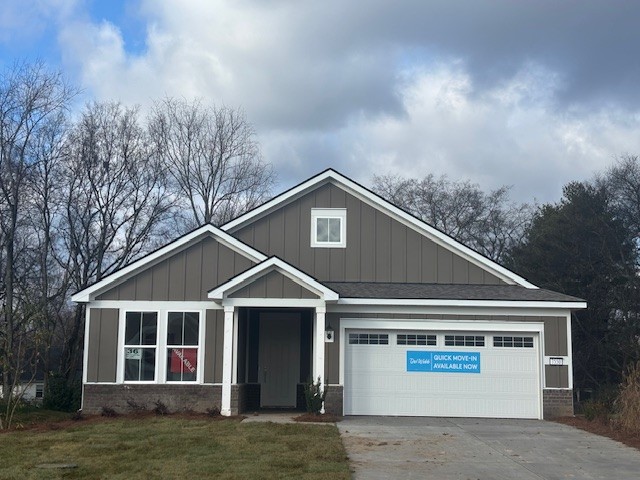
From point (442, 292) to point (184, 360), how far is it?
254 inches

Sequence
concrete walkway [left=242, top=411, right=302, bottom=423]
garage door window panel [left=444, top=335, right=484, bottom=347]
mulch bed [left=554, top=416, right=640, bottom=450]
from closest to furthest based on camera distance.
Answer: mulch bed [left=554, top=416, right=640, bottom=450] < concrete walkway [left=242, top=411, right=302, bottom=423] < garage door window panel [left=444, top=335, right=484, bottom=347]

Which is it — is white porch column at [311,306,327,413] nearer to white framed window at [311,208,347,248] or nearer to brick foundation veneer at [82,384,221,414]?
brick foundation veneer at [82,384,221,414]

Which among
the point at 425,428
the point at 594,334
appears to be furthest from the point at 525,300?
the point at 594,334

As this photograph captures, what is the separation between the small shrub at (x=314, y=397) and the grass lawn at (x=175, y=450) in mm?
1636

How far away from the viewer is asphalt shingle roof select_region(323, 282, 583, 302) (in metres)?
17.8

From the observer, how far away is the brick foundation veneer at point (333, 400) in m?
17.2

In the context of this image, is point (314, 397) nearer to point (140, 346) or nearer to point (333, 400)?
point (333, 400)

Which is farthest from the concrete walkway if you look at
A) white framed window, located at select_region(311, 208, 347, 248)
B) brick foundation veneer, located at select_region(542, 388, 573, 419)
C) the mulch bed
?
the mulch bed

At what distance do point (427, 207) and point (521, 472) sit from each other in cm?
3627

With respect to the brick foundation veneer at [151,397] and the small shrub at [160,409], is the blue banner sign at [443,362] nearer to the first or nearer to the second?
the brick foundation veneer at [151,397]

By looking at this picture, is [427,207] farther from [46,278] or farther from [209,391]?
[209,391]

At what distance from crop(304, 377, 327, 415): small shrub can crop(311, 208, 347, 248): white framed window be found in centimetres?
473

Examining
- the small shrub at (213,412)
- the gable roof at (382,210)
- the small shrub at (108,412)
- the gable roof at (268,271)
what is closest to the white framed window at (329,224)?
the gable roof at (382,210)

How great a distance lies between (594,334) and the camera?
105 feet
